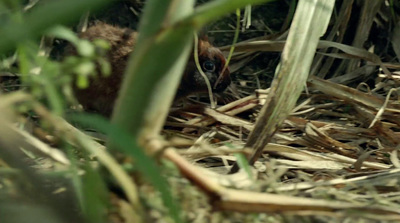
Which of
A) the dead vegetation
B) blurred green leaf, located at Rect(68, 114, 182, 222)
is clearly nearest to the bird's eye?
the dead vegetation

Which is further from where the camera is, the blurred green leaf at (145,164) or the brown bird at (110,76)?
the brown bird at (110,76)

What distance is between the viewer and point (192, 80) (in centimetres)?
420

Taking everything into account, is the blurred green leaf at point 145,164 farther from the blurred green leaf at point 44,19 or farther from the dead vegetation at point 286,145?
the blurred green leaf at point 44,19

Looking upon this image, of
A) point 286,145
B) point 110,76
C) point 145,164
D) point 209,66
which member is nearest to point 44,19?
point 145,164

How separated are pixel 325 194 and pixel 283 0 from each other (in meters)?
2.94

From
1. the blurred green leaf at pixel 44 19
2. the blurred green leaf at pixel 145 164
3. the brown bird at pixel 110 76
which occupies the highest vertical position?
the blurred green leaf at pixel 44 19

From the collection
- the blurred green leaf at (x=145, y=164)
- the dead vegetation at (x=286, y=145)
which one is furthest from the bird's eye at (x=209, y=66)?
the blurred green leaf at (x=145, y=164)

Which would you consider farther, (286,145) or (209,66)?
(209,66)

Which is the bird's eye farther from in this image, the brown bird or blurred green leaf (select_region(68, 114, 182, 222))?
blurred green leaf (select_region(68, 114, 182, 222))

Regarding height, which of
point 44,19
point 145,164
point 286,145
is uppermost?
point 44,19

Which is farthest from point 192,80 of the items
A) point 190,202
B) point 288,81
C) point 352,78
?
point 190,202

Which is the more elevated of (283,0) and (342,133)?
(283,0)

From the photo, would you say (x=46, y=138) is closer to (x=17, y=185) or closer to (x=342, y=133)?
(x=17, y=185)

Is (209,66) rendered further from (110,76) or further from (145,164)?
(145,164)
